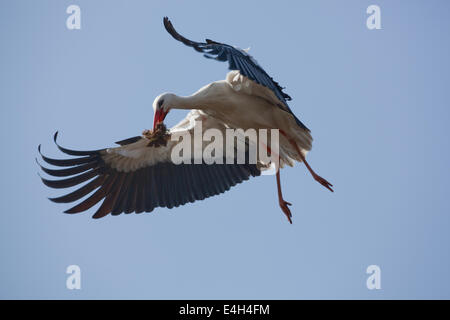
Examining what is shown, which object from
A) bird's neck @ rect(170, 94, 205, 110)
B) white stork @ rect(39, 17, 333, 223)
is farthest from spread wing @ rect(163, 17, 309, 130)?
bird's neck @ rect(170, 94, 205, 110)

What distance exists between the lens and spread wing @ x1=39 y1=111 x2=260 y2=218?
900 centimetres

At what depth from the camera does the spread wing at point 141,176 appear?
9.00m

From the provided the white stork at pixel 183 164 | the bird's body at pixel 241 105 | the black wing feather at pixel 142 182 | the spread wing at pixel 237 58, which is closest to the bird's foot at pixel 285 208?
the white stork at pixel 183 164

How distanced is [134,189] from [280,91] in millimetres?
2323

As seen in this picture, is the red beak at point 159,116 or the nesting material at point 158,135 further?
the nesting material at point 158,135

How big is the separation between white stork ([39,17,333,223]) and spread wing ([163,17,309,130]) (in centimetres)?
28

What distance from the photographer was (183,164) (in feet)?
31.1

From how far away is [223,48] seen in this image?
766 cm

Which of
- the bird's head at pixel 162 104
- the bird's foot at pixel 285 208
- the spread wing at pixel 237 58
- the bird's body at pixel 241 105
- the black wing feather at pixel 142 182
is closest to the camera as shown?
the spread wing at pixel 237 58

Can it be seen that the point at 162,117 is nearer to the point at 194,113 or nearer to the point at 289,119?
the point at 194,113

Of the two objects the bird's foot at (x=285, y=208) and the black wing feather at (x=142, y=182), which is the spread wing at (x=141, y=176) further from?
the bird's foot at (x=285, y=208)

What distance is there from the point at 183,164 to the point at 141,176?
583 millimetres

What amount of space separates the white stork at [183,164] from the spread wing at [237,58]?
282 millimetres
